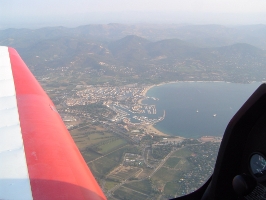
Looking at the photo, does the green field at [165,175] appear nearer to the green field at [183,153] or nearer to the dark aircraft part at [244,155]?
the green field at [183,153]

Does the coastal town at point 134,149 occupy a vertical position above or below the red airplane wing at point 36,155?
below

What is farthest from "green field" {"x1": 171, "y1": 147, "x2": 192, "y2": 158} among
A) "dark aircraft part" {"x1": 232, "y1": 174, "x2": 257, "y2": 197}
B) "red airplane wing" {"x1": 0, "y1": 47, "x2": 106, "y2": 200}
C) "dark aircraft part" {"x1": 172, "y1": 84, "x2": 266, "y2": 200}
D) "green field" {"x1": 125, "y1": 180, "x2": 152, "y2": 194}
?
"dark aircraft part" {"x1": 232, "y1": 174, "x2": 257, "y2": 197}

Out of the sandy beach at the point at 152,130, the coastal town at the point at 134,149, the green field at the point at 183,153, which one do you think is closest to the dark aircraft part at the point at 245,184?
the coastal town at the point at 134,149

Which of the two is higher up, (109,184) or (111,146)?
(109,184)

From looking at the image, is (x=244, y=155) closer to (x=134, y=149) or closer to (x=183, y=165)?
(x=183, y=165)

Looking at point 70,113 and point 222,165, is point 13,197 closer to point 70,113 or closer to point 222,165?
point 222,165

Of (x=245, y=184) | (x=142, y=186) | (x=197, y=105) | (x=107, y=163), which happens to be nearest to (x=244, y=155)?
(x=245, y=184)
